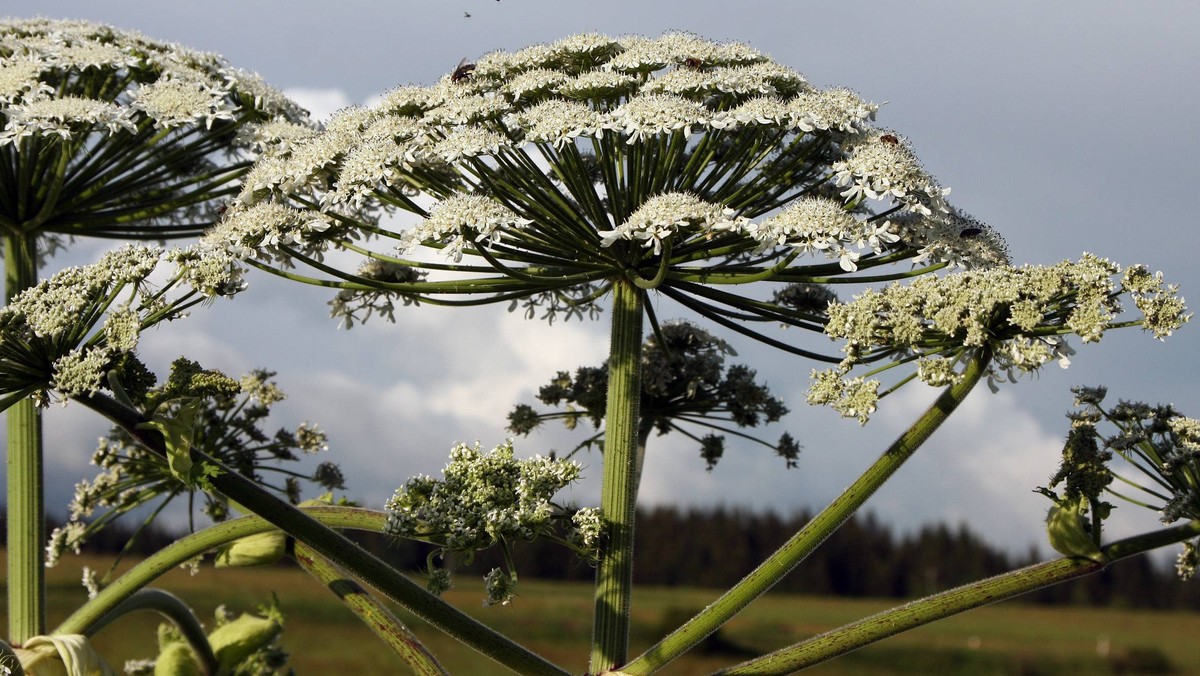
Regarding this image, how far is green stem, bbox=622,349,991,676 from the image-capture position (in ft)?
22.8

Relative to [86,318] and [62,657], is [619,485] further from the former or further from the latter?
[62,657]

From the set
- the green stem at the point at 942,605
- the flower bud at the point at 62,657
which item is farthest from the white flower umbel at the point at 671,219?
the flower bud at the point at 62,657

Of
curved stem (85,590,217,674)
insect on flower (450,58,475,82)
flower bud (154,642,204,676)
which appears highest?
insect on flower (450,58,475,82)

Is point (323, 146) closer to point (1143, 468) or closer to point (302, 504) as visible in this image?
point (302, 504)

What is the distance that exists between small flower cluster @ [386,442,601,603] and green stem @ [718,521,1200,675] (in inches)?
57.9

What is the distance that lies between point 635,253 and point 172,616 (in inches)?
220

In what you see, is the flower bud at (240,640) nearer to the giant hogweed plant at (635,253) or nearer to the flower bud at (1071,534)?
the giant hogweed plant at (635,253)

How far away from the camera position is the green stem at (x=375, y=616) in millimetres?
7688

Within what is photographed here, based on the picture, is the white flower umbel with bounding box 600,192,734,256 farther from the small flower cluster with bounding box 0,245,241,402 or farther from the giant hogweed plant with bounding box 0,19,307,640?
the giant hogweed plant with bounding box 0,19,307,640

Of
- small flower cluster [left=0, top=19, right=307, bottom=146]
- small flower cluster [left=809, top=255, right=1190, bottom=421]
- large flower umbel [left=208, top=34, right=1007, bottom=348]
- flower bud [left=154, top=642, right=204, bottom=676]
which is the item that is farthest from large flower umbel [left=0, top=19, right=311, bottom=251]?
small flower cluster [left=809, top=255, right=1190, bottom=421]

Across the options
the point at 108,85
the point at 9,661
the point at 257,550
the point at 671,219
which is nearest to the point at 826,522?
the point at 671,219

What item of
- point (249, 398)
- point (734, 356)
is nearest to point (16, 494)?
point (249, 398)

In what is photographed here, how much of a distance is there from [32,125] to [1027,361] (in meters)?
7.18

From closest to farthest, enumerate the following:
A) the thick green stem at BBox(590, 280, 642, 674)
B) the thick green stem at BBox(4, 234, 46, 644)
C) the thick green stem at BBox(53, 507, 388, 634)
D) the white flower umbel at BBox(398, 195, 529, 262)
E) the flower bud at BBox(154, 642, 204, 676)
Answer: the white flower umbel at BBox(398, 195, 529, 262) → the thick green stem at BBox(590, 280, 642, 674) → the thick green stem at BBox(53, 507, 388, 634) → the thick green stem at BBox(4, 234, 46, 644) → the flower bud at BBox(154, 642, 204, 676)
